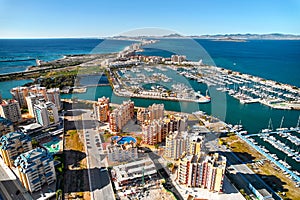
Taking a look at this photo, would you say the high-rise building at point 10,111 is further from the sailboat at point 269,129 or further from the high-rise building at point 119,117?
the sailboat at point 269,129

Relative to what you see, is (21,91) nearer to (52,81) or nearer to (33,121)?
(33,121)

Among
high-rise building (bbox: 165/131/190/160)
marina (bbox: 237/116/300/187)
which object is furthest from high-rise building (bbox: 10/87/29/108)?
marina (bbox: 237/116/300/187)

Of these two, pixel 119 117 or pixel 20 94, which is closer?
pixel 119 117

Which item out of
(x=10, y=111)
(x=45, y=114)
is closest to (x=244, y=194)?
(x=45, y=114)

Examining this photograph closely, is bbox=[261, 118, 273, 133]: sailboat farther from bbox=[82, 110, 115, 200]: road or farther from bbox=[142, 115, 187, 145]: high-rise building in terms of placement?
bbox=[82, 110, 115, 200]: road

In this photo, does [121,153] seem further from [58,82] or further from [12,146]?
[58,82]

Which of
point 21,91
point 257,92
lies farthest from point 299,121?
point 21,91
